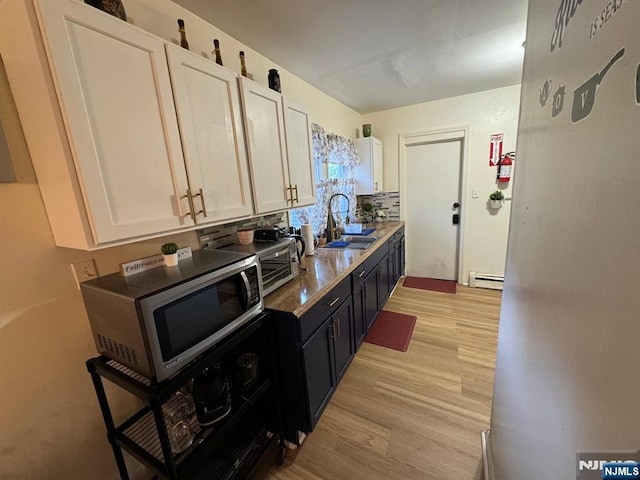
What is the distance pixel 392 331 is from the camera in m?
2.62

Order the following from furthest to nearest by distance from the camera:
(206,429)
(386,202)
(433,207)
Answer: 1. (386,202)
2. (433,207)
3. (206,429)

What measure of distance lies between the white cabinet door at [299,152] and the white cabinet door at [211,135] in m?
0.44

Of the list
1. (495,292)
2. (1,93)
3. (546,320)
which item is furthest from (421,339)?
(1,93)

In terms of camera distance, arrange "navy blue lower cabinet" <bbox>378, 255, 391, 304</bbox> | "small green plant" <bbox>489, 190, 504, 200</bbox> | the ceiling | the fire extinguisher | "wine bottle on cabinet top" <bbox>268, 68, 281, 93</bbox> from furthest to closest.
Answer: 1. "small green plant" <bbox>489, 190, 504, 200</bbox>
2. the fire extinguisher
3. "navy blue lower cabinet" <bbox>378, 255, 391, 304</bbox>
4. "wine bottle on cabinet top" <bbox>268, 68, 281, 93</bbox>
5. the ceiling

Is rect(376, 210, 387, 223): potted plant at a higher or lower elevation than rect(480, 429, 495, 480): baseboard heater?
higher

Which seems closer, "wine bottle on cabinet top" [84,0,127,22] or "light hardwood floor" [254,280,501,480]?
"wine bottle on cabinet top" [84,0,127,22]

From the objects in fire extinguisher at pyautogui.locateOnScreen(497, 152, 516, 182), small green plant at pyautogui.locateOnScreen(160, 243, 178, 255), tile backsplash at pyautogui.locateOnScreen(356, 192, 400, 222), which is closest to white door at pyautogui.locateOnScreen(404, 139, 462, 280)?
tile backsplash at pyautogui.locateOnScreen(356, 192, 400, 222)

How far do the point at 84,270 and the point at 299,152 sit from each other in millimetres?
1423

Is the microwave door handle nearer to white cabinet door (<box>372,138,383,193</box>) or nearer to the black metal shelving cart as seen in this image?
the black metal shelving cart

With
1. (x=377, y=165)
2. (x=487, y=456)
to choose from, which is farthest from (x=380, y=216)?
(x=487, y=456)

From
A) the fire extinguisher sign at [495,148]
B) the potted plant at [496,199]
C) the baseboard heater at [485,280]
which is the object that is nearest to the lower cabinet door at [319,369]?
the baseboard heater at [485,280]

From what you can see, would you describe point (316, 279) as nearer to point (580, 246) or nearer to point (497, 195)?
point (580, 246)

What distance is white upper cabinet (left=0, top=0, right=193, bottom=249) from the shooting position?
0.79 metres

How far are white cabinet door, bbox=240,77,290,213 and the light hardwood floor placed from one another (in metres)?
1.44
